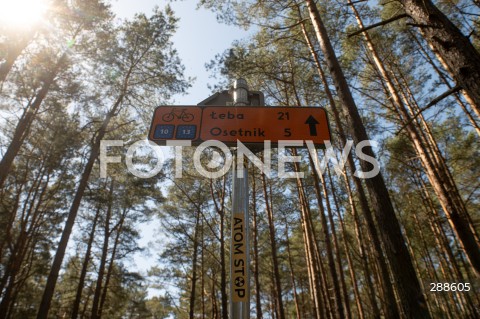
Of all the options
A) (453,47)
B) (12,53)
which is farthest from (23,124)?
(453,47)

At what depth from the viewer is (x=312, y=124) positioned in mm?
1863

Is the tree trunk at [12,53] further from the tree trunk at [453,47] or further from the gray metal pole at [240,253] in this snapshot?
the tree trunk at [453,47]

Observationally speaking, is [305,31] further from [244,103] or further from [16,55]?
[16,55]

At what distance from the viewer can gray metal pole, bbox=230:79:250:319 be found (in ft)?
4.03

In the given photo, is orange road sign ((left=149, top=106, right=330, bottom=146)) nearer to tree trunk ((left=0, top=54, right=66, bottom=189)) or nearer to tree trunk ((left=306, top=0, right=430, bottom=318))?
tree trunk ((left=306, top=0, right=430, bottom=318))

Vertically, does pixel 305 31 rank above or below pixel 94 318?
above

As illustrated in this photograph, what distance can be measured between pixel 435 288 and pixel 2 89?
22.6 m

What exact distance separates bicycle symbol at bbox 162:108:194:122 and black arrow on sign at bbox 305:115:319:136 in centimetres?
84

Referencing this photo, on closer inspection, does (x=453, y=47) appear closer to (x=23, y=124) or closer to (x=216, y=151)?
(x=216, y=151)

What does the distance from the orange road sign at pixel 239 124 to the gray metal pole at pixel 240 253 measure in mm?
386

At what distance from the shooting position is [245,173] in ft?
5.08

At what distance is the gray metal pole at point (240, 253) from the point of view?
4.03 feet

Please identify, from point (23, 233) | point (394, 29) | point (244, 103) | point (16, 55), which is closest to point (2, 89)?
point (16, 55)

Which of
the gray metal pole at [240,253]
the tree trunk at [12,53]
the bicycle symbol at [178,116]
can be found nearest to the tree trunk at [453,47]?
the gray metal pole at [240,253]
